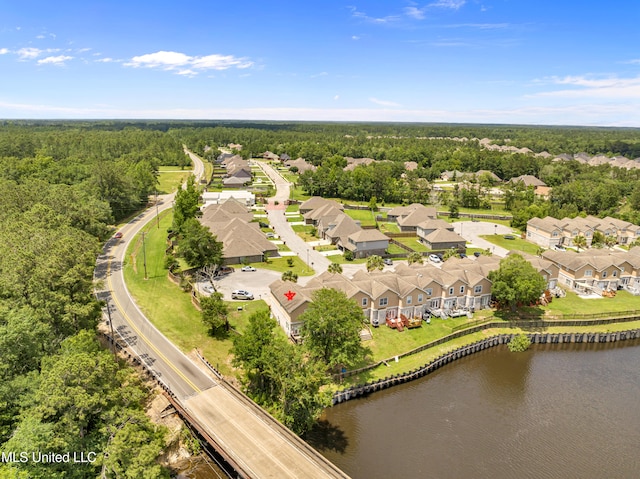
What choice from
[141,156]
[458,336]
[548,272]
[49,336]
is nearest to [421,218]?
[548,272]

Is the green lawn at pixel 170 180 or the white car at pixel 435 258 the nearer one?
the white car at pixel 435 258

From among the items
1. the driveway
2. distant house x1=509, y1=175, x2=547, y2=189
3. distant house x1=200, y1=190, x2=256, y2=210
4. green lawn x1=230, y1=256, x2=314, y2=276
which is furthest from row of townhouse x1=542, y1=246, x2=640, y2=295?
distant house x1=509, y1=175, x2=547, y2=189

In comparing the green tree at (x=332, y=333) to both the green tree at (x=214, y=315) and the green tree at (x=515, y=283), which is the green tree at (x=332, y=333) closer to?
the green tree at (x=214, y=315)

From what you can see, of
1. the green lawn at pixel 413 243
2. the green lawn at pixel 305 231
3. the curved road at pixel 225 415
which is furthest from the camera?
the green lawn at pixel 305 231

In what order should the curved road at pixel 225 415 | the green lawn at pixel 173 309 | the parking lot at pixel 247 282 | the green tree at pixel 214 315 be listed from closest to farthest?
the curved road at pixel 225 415
the green lawn at pixel 173 309
the green tree at pixel 214 315
the parking lot at pixel 247 282

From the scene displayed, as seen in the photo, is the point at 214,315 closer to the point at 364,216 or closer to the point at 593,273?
the point at 593,273

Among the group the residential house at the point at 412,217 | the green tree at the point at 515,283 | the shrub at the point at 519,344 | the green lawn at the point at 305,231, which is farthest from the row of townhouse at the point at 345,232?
the shrub at the point at 519,344

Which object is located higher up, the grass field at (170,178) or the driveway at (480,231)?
the grass field at (170,178)

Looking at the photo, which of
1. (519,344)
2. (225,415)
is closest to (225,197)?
(519,344)

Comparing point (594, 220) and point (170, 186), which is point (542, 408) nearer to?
point (594, 220)
